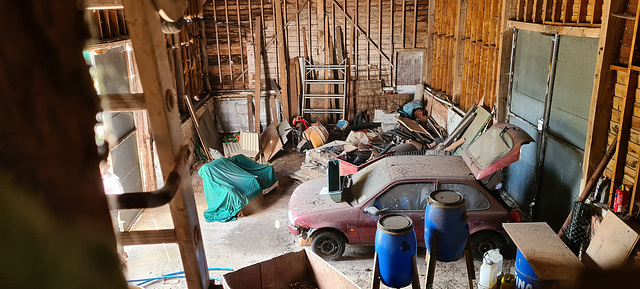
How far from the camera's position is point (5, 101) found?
1.70ft

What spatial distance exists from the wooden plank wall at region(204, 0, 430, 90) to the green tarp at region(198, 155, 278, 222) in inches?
242

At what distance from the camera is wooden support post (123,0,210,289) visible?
166 cm


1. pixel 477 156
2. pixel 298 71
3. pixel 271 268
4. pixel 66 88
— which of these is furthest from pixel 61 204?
pixel 298 71

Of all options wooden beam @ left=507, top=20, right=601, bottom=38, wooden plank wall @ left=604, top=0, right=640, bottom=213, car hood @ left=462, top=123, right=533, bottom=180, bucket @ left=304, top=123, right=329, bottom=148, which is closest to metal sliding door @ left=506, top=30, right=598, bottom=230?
wooden beam @ left=507, top=20, right=601, bottom=38

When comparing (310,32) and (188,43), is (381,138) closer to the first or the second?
(310,32)

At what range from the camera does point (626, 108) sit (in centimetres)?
552

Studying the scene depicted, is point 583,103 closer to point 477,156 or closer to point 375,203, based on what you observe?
point 477,156

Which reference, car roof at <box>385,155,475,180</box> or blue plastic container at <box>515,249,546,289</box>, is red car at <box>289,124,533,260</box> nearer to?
car roof at <box>385,155,475,180</box>

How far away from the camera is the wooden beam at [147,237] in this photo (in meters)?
1.96

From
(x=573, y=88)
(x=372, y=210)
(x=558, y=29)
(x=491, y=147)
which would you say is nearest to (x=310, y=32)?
(x=558, y=29)

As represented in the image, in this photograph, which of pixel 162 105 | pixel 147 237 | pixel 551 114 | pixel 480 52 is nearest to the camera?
pixel 162 105

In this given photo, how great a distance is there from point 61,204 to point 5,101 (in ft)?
0.48

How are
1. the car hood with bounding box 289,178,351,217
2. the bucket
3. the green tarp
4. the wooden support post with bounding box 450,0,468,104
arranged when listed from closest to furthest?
1. the car hood with bounding box 289,178,351,217
2. the green tarp
3. the wooden support post with bounding box 450,0,468,104
4. the bucket

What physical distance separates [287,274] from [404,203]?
2.23 meters
